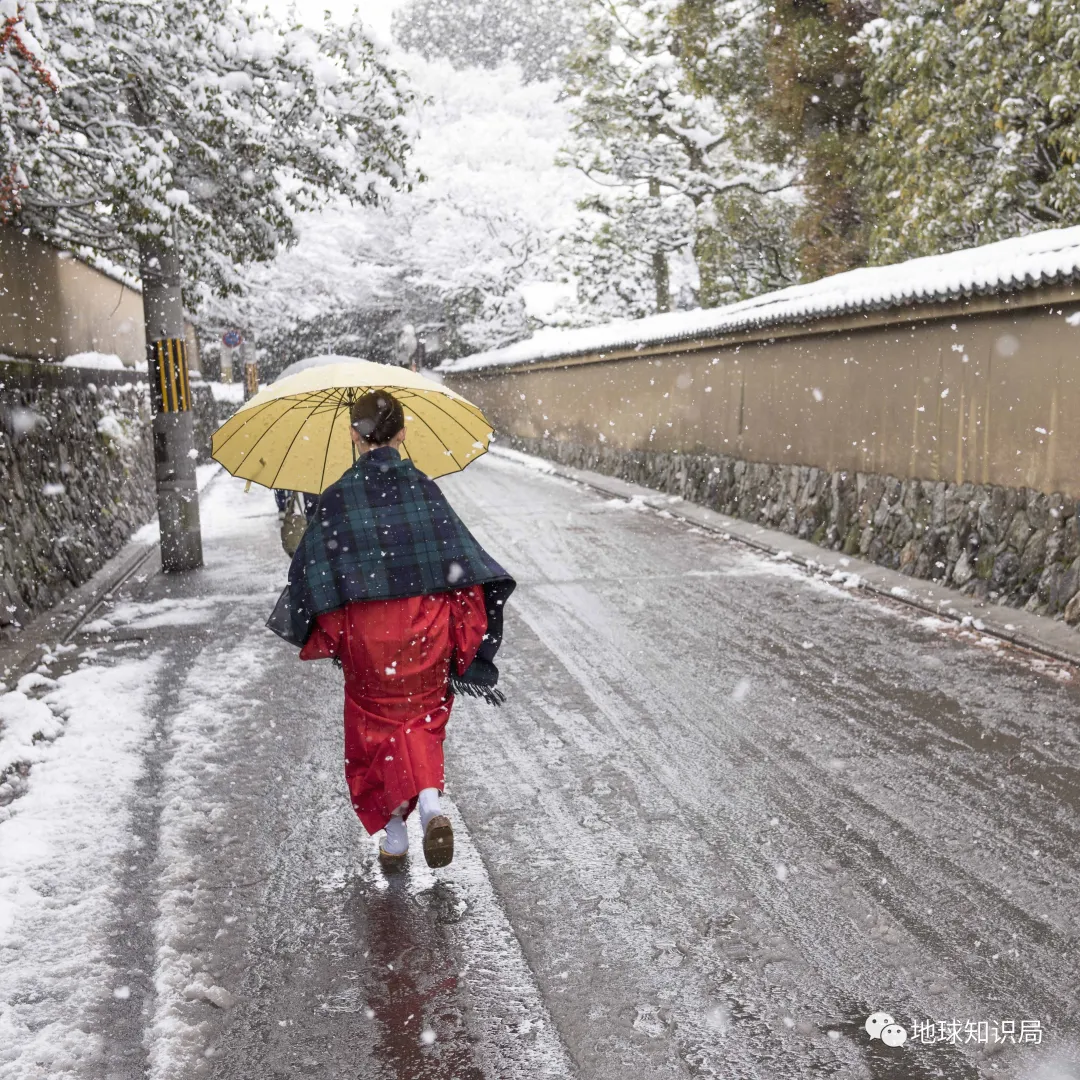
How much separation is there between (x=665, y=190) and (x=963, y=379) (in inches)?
1011

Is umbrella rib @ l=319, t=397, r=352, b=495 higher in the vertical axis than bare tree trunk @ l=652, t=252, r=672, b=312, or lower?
lower

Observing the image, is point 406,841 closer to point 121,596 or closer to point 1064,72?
point 121,596

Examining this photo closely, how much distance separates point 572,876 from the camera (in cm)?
446

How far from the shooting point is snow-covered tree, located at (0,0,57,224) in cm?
718

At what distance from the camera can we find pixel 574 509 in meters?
17.8

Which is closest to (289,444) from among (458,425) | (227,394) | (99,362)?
(458,425)

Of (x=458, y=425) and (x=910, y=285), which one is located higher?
(x=910, y=285)

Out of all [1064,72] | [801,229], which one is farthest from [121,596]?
[801,229]

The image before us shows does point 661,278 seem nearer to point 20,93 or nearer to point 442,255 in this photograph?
point 442,255

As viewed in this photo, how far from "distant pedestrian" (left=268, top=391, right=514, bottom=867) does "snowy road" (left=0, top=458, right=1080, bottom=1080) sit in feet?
1.26

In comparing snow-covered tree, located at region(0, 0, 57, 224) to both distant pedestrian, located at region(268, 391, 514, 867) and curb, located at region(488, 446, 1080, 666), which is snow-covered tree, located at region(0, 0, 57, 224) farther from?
curb, located at region(488, 446, 1080, 666)

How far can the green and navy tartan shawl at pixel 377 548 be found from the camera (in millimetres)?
4242

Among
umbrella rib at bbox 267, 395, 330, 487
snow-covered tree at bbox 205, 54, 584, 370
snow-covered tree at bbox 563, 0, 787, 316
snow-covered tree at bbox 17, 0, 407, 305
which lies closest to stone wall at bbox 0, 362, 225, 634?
snow-covered tree at bbox 17, 0, 407, 305

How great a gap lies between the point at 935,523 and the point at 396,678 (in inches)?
313
